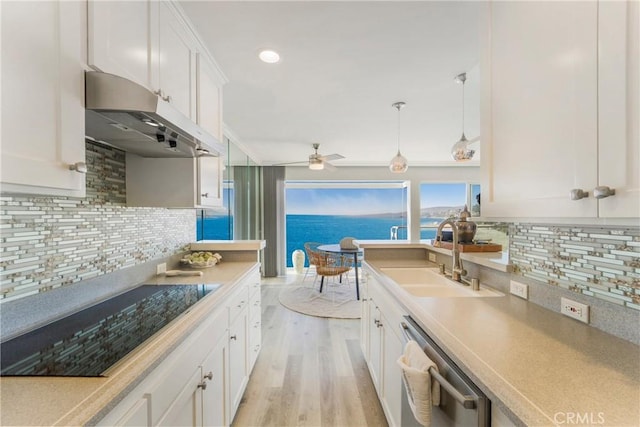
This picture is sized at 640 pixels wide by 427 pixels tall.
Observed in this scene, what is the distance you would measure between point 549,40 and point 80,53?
4.99ft

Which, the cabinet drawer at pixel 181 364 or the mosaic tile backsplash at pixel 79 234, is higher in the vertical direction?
the mosaic tile backsplash at pixel 79 234

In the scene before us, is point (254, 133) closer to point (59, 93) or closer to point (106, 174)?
point (106, 174)

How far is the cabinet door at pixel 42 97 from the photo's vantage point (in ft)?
2.30

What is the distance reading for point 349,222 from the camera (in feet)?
26.6

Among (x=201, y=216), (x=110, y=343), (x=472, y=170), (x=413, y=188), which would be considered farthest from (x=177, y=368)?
(x=472, y=170)

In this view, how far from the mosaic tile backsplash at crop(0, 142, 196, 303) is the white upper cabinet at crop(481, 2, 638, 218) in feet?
5.90

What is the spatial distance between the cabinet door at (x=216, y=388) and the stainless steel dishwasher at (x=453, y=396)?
1.01m

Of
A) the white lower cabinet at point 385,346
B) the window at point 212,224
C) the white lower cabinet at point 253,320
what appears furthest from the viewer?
the window at point 212,224

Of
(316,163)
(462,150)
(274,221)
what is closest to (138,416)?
(462,150)

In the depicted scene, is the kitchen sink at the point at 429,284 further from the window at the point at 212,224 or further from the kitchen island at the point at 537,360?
the window at the point at 212,224

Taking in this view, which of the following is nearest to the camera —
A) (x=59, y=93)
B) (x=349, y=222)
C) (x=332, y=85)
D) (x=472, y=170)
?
(x=59, y=93)

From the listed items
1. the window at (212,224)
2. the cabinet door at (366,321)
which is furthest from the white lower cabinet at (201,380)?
the window at (212,224)

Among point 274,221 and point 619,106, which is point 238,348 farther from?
point 274,221

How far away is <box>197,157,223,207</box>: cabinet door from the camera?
195 centimetres
